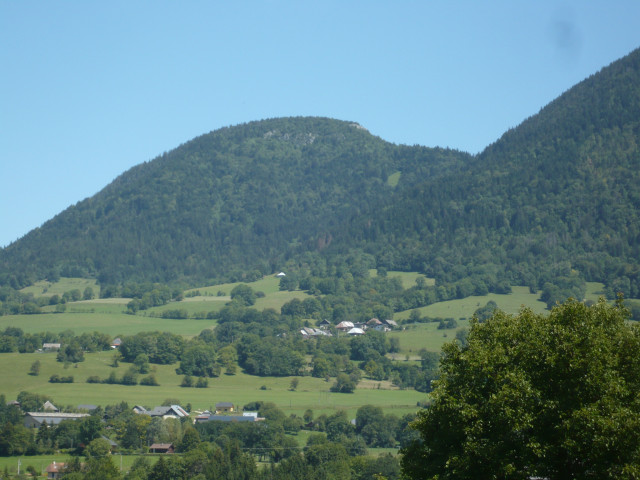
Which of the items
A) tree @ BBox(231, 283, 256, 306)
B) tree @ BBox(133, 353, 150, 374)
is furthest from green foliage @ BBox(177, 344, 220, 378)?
tree @ BBox(231, 283, 256, 306)

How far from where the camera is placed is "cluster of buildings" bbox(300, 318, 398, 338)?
161 m

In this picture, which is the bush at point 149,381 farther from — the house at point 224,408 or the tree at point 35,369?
the house at point 224,408

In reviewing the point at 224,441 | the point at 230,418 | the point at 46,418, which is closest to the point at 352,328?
the point at 230,418

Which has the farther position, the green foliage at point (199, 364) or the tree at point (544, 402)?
the green foliage at point (199, 364)

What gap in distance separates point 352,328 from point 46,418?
80.4 metres

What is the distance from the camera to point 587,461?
75.6 ft

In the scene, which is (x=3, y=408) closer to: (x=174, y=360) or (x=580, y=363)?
(x=174, y=360)

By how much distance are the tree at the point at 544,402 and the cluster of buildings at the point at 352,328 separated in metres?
132

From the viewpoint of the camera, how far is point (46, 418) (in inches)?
3738

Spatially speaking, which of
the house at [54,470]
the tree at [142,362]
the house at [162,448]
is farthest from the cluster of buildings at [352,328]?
the house at [54,470]

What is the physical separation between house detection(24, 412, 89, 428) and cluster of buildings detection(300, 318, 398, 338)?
6673 centimetres

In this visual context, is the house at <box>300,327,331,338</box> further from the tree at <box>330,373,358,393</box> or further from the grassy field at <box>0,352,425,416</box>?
the tree at <box>330,373,358,393</box>

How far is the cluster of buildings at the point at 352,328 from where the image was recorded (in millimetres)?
161125

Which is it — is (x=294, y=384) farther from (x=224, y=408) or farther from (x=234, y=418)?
(x=234, y=418)
